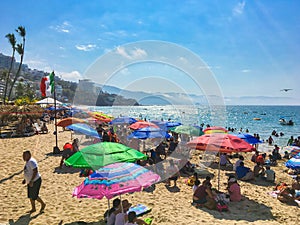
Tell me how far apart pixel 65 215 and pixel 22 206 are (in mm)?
1207

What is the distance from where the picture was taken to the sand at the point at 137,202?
5184mm

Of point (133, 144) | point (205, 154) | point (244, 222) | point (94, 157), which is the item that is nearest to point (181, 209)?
point (244, 222)

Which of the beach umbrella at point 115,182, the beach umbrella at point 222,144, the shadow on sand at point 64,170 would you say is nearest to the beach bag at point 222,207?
the beach umbrella at point 222,144

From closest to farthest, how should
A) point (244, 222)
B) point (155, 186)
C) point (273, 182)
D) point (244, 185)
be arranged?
point (244, 222), point (155, 186), point (244, 185), point (273, 182)

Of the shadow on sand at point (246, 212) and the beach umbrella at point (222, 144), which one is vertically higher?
the beach umbrella at point (222, 144)

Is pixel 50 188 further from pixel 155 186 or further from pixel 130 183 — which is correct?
pixel 130 183

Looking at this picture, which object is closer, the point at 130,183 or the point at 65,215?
the point at 130,183

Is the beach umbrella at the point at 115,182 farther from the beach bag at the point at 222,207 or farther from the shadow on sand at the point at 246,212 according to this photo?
the beach bag at the point at 222,207

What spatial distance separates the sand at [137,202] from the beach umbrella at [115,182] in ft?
5.31

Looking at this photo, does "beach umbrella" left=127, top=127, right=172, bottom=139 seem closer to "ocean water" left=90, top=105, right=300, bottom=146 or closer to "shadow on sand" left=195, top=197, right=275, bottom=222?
"ocean water" left=90, top=105, right=300, bottom=146

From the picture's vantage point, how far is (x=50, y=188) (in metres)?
6.91

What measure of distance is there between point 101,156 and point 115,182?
1261mm

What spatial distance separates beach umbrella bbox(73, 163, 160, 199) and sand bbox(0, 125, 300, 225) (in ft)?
5.31

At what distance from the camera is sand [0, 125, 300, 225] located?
17.0 feet
